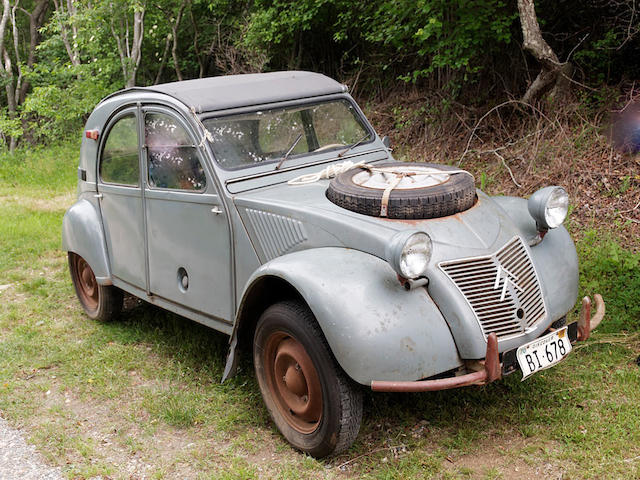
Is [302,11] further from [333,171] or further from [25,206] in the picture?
[333,171]

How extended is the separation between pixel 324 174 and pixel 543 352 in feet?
5.50

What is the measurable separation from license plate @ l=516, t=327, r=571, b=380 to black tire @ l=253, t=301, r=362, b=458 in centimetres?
80

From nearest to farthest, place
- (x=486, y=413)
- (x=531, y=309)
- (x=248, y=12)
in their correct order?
Result: (x=531, y=309), (x=486, y=413), (x=248, y=12)

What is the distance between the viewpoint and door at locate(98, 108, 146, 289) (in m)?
4.54

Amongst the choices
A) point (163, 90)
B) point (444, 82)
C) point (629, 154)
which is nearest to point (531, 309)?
point (163, 90)

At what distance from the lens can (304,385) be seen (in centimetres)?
336

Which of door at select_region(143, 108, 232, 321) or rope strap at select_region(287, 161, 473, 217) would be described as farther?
door at select_region(143, 108, 232, 321)

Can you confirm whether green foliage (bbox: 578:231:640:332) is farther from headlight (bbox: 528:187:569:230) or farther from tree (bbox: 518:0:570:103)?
tree (bbox: 518:0:570:103)

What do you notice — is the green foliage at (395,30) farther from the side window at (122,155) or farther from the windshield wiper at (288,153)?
the side window at (122,155)

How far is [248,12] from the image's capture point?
38.4 ft

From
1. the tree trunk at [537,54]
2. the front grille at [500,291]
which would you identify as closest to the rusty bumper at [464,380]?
the front grille at [500,291]

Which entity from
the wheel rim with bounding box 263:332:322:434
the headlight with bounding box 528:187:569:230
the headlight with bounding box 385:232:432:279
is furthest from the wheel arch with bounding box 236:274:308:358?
the headlight with bounding box 528:187:569:230

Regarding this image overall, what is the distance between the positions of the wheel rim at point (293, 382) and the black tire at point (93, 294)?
2.12 meters

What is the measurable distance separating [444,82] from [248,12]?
15.2ft
